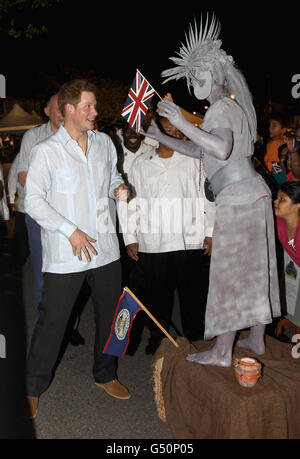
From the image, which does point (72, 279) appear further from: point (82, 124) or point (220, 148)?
point (220, 148)

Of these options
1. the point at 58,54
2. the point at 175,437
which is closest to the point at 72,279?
the point at 175,437

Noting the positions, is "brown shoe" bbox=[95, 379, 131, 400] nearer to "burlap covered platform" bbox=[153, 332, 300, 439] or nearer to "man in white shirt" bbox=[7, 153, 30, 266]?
"burlap covered platform" bbox=[153, 332, 300, 439]

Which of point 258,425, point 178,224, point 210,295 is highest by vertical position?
point 178,224

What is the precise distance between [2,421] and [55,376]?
0.63 metres

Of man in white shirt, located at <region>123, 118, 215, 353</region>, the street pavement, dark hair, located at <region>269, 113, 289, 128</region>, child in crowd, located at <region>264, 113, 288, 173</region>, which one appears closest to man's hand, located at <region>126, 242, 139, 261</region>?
man in white shirt, located at <region>123, 118, 215, 353</region>

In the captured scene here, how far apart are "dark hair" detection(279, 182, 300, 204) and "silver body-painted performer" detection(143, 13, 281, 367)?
0.68 m

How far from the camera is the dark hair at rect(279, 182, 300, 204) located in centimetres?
331

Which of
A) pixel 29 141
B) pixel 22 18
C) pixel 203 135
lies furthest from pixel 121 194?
pixel 22 18

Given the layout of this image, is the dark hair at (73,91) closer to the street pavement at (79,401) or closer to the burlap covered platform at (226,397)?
the burlap covered platform at (226,397)

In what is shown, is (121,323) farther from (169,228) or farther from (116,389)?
(169,228)

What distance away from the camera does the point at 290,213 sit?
3.33 m

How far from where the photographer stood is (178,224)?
373 centimetres

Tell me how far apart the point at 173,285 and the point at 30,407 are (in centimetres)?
149

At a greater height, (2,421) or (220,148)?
(220,148)
